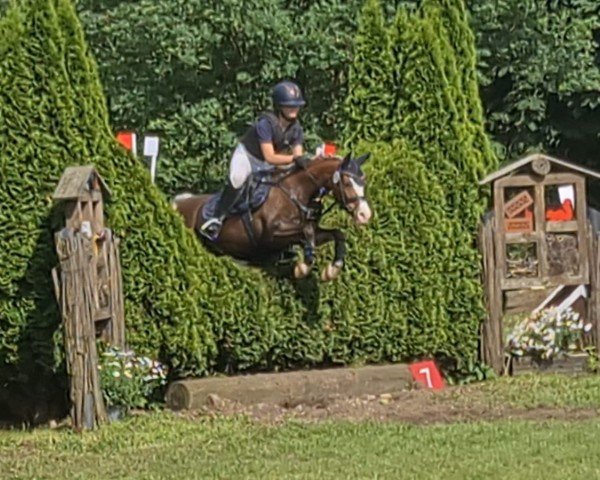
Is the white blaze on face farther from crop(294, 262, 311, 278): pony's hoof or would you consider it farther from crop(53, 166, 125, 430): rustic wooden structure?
crop(53, 166, 125, 430): rustic wooden structure

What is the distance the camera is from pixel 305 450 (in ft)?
32.5

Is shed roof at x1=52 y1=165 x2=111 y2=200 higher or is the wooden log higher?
shed roof at x1=52 y1=165 x2=111 y2=200

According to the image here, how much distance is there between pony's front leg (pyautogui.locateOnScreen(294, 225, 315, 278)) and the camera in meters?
12.4

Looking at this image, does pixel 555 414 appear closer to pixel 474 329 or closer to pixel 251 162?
pixel 474 329

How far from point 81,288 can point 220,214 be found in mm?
2211

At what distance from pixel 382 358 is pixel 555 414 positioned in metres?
2.41

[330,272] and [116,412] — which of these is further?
[330,272]

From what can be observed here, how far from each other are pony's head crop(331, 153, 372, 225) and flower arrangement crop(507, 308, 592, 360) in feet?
7.89

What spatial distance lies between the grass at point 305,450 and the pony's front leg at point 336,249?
1845 millimetres

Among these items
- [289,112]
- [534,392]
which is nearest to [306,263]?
[289,112]

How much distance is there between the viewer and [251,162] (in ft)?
42.1

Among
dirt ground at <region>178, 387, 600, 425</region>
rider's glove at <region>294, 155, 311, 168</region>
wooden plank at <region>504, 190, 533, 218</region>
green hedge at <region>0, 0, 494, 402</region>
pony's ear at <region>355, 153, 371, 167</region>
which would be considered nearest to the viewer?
dirt ground at <region>178, 387, 600, 425</region>

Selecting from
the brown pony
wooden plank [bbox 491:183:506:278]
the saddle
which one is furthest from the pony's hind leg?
wooden plank [bbox 491:183:506:278]

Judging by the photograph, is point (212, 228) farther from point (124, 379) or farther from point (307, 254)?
point (124, 379)
